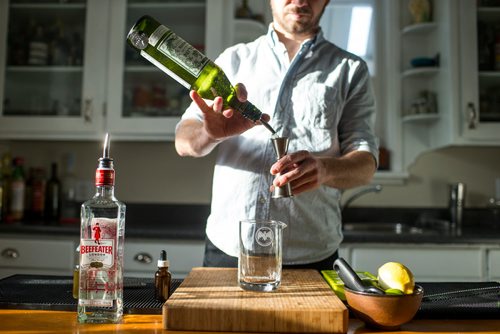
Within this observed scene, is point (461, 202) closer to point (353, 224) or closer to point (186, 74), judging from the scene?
point (353, 224)

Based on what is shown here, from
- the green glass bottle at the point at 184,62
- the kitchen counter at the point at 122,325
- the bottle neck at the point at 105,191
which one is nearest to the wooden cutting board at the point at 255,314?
the kitchen counter at the point at 122,325

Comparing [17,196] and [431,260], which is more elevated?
[17,196]

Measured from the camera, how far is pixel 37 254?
1930 millimetres

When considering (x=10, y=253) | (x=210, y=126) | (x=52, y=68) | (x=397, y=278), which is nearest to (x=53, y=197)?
(x=10, y=253)

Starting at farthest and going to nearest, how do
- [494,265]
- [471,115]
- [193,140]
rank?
[471,115]
[494,265]
[193,140]

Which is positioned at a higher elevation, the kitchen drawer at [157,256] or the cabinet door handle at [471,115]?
the cabinet door handle at [471,115]

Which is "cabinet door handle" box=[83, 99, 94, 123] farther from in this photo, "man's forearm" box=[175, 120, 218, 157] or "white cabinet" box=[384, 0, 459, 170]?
"white cabinet" box=[384, 0, 459, 170]

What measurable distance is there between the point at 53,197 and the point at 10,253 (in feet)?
1.55

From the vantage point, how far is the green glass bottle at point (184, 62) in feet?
3.06

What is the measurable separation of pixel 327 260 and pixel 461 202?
4.38ft

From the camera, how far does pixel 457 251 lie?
184 cm

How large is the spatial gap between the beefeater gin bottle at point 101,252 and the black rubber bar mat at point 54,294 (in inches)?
3.4

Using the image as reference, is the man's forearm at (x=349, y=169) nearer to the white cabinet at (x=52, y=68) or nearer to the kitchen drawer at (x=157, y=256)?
the kitchen drawer at (x=157, y=256)

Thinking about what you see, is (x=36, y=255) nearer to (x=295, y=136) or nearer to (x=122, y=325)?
(x=295, y=136)
